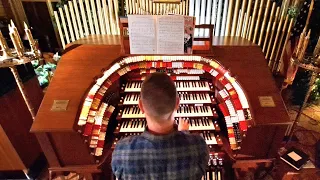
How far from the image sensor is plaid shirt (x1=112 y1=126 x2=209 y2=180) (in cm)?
188

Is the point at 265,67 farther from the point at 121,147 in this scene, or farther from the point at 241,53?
the point at 121,147

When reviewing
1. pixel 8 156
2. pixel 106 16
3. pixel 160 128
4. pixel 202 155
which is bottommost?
pixel 8 156

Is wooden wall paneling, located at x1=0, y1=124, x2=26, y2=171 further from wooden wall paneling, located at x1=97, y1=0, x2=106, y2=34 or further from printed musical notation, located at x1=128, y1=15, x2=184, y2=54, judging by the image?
printed musical notation, located at x1=128, y1=15, x2=184, y2=54

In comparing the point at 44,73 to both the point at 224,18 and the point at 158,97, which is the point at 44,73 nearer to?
the point at 224,18

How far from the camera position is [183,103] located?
3.64 m

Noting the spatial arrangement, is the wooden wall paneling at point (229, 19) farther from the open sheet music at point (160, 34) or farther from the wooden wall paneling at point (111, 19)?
the wooden wall paneling at point (111, 19)

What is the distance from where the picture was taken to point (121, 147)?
1.97 m

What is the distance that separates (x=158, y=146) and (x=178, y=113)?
174 centimetres

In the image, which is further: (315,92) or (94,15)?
(315,92)

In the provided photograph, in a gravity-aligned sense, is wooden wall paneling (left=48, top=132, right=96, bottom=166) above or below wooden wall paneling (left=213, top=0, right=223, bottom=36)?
below

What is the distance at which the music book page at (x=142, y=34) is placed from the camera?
3154 millimetres

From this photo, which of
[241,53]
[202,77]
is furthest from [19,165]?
[241,53]

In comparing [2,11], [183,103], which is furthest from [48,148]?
[2,11]

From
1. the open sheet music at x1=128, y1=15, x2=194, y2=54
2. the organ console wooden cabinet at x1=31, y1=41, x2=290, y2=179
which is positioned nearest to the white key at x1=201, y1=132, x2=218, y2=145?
the organ console wooden cabinet at x1=31, y1=41, x2=290, y2=179
